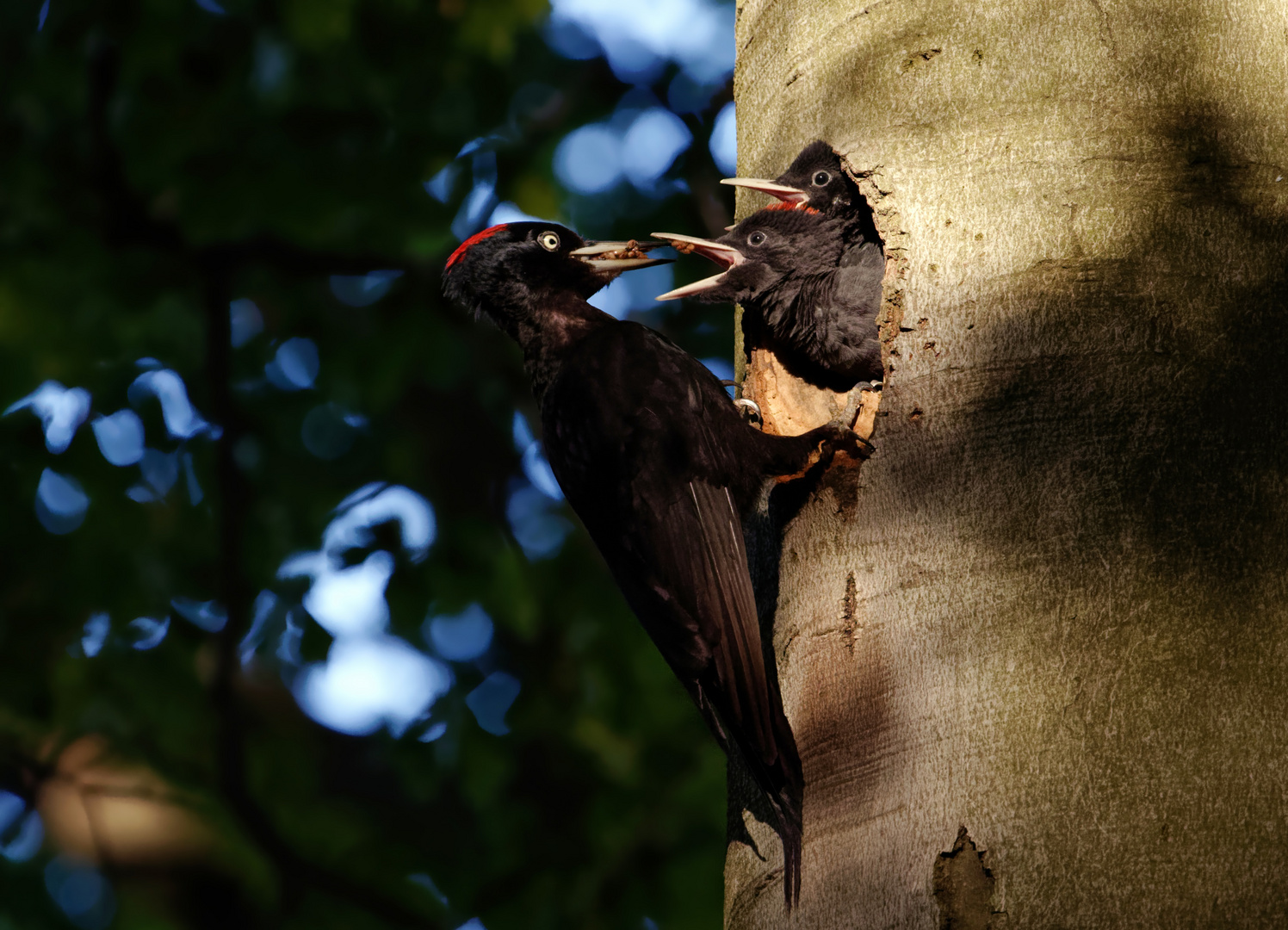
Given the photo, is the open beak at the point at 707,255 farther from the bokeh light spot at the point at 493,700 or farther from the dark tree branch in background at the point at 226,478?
the bokeh light spot at the point at 493,700

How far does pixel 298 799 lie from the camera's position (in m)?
4.88

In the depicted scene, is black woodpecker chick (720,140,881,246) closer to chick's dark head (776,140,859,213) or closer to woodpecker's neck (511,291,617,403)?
chick's dark head (776,140,859,213)

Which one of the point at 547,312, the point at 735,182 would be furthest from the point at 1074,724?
the point at 547,312

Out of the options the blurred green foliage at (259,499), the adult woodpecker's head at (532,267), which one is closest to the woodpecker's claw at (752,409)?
the adult woodpecker's head at (532,267)

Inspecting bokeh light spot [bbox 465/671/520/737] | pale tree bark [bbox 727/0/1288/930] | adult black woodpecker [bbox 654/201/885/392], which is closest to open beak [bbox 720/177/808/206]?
adult black woodpecker [bbox 654/201/885/392]

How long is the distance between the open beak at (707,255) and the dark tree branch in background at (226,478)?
2065 millimetres

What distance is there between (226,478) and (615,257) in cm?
225

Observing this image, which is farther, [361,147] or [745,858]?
[361,147]

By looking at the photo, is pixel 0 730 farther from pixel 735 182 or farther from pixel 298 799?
pixel 735 182

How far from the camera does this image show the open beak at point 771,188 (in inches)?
97.3

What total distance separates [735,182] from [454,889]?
3291mm

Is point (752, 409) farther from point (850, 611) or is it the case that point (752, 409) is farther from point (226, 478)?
point (226, 478)

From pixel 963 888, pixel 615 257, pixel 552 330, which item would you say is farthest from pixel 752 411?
pixel 963 888

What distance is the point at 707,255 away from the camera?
317cm
